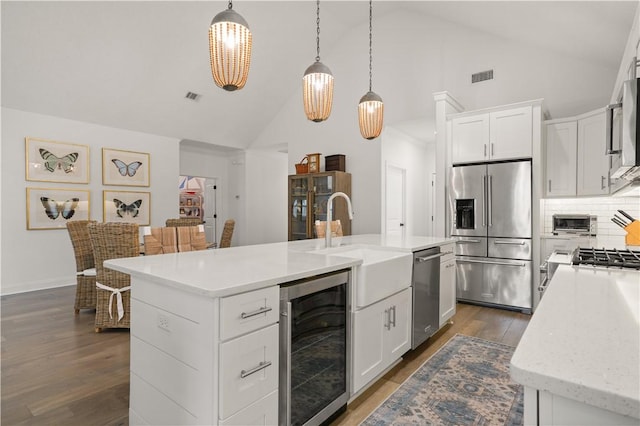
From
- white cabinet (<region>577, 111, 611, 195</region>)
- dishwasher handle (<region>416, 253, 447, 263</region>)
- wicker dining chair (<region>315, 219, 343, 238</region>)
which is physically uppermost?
white cabinet (<region>577, 111, 611, 195</region>)

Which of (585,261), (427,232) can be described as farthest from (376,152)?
(585,261)

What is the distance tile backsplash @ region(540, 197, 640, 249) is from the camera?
3.83 metres

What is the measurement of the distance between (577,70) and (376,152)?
9.42 feet

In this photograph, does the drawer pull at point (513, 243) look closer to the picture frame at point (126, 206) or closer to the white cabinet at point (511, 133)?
the white cabinet at point (511, 133)

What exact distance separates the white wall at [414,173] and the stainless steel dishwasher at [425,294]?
3.38 meters

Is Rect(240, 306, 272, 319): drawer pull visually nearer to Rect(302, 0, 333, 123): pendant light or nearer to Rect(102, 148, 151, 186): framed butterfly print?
Rect(302, 0, 333, 123): pendant light

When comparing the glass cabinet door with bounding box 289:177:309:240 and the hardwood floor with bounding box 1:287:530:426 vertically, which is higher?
the glass cabinet door with bounding box 289:177:309:240

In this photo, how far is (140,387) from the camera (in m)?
1.61

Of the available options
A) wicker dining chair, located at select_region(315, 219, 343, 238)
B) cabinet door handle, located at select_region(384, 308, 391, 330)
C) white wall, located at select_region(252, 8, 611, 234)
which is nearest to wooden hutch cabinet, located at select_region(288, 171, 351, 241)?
white wall, located at select_region(252, 8, 611, 234)

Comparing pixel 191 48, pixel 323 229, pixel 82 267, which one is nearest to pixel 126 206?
pixel 82 267

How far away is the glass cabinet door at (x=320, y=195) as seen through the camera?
5.95m

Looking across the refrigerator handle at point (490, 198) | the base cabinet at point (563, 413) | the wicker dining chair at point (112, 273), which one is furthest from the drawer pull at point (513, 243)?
the wicker dining chair at point (112, 273)

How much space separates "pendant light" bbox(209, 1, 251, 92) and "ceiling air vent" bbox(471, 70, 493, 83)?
4056 millimetres

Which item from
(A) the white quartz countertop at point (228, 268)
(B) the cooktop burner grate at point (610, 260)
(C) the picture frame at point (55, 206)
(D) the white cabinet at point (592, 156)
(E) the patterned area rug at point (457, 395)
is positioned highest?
(D) the white cabinet at point (592, 156)
